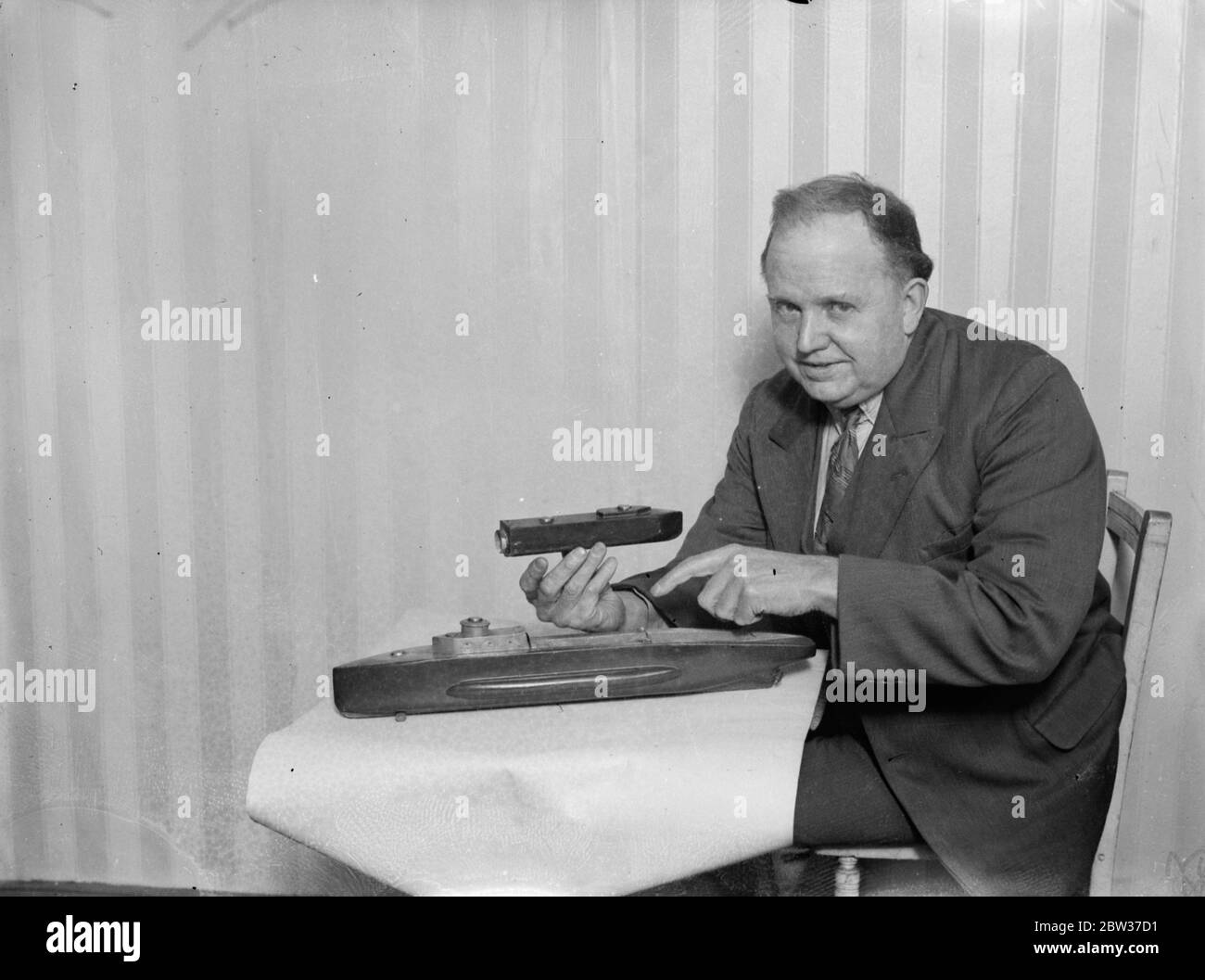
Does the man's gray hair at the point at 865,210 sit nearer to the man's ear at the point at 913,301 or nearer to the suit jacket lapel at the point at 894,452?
the man's ear at the point at 913,301

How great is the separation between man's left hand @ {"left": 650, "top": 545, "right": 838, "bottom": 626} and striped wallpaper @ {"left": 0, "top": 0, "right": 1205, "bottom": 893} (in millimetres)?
853

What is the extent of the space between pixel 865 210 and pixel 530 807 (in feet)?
3.26

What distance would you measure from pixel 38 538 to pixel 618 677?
1459 mm

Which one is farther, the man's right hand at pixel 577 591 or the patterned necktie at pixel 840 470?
the patterned necktie at pixel 840 470

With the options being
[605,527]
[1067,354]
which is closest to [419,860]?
[605,527]

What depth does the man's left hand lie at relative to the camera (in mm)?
1587

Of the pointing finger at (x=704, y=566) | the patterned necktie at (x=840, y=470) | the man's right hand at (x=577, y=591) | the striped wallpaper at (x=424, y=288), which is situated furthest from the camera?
the striped wallpaper at (x=424, y=288)

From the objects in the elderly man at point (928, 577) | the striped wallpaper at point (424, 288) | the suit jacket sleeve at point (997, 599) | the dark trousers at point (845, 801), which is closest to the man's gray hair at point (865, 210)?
the elderly man at point (928, 577)

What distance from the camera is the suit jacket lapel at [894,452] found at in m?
1.78

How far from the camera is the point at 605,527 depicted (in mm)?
1623

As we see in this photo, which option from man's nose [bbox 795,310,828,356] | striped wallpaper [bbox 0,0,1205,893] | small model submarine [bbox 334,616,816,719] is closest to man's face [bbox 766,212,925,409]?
man's nose [bbox 795,310,828,356]

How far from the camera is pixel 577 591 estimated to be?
5.74 feet

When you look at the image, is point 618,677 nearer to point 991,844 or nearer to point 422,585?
point 991,844

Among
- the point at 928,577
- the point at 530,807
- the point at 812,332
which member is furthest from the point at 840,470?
the point at 530,807
